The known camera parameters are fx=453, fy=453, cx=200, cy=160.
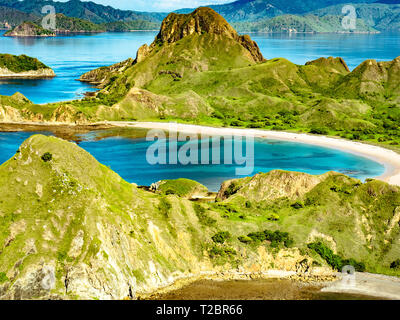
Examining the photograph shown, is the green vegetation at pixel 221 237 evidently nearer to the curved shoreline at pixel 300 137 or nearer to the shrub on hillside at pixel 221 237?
the shrub on hillside at pixel 221 237

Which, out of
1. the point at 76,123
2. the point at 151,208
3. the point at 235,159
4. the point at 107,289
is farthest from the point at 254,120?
the point at 107,289

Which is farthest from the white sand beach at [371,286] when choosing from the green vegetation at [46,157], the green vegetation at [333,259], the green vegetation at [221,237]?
the green vegetation at [46,157]

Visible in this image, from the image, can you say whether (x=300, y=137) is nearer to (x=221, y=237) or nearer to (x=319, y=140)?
(x=319, y=140)

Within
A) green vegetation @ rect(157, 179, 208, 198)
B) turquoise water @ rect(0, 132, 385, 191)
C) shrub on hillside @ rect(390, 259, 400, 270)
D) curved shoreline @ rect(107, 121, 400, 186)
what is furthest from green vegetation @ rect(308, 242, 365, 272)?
curved shoreline @ rect(107, 121, 400, 186)

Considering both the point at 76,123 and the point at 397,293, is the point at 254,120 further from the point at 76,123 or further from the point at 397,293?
the point at 397,293

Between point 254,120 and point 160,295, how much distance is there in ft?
472

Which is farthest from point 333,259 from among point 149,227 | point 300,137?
point 300,137

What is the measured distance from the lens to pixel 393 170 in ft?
422

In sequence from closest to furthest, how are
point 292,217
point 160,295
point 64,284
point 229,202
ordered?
point 64,284 < point 160,295 < point 292,217 < point 229,202

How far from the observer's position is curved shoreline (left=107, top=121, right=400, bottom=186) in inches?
5257

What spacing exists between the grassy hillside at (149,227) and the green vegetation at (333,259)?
0.35 m

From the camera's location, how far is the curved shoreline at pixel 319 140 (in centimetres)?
13354

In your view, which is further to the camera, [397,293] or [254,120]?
[254,120]

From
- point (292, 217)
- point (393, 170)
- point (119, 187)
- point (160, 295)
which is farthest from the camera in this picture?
point (393, 170)
